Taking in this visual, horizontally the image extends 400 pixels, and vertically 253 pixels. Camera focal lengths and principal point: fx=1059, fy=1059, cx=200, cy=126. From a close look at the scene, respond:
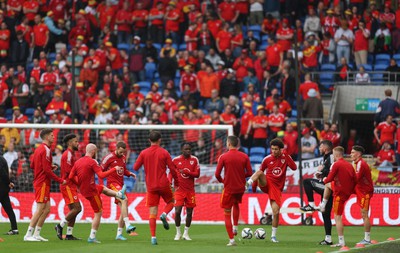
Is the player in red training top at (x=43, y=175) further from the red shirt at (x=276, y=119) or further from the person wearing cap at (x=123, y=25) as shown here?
the person wearing cap at (x=123, y=25)

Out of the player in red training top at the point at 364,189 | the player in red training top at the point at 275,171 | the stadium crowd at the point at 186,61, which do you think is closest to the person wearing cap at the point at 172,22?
the stadium crowd at the point at 186,61

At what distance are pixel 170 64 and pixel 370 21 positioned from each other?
21.7ft

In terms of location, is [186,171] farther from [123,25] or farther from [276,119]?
[123,25]

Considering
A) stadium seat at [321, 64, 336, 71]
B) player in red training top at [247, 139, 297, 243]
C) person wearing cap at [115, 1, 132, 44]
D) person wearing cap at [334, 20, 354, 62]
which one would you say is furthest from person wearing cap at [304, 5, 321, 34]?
player in red training top at [247, 139, 297, 243]

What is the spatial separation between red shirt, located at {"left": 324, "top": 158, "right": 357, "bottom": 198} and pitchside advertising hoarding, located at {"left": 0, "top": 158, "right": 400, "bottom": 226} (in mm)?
7339

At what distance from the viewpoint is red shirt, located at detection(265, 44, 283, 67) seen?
33.3 m

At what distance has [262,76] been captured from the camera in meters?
33.3

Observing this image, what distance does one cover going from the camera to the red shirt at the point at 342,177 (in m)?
18.9

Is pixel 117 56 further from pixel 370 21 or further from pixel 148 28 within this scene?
pixel 370 21

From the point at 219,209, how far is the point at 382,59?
914 centimetres

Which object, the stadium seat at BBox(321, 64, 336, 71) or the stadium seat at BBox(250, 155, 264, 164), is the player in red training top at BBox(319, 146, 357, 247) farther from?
the stadium seat at BBox(321, 64, 336, 71)

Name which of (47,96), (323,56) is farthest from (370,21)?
(47,96)

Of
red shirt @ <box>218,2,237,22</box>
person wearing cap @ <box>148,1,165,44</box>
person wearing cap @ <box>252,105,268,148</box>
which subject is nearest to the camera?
person wearing cap @ <box>252,105,268,148</box>

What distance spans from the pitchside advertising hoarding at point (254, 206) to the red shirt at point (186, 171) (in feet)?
16.2
